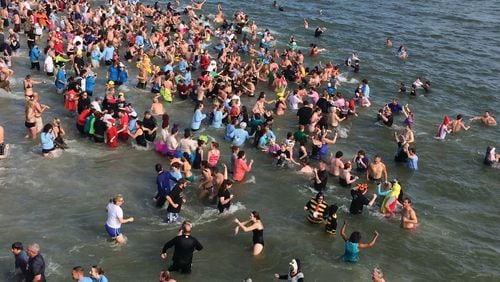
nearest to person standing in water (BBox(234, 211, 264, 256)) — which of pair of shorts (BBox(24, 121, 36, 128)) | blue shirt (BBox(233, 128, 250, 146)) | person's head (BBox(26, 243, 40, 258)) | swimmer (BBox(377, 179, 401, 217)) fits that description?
swimmer (BBox(377, 179, 401, 217))

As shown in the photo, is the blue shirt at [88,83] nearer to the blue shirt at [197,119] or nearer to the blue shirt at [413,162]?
the blue shirt at [197,119]

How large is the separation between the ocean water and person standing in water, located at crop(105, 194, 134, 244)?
306 millimetres

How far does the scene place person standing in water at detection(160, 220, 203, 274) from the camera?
1275 centimetres

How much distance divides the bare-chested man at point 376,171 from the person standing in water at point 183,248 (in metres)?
9.13

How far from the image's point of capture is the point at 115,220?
14.0 m

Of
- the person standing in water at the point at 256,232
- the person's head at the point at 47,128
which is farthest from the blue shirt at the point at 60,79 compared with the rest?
the person standing in water at the point at 256,232

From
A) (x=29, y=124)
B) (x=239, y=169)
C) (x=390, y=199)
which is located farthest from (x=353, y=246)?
(x=29, y=124)

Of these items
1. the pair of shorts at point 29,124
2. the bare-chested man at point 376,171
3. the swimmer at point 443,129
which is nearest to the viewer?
the pair of shorts at point 29,124

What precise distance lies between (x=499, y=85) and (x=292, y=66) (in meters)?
13.8

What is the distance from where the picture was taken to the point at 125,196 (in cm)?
1700

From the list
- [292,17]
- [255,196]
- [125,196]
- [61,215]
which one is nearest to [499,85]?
[292,17]

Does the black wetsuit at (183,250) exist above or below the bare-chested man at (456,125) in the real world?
below

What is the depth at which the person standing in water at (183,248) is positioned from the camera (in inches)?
502

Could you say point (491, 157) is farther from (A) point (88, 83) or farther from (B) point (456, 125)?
(A) point (88, 83)
